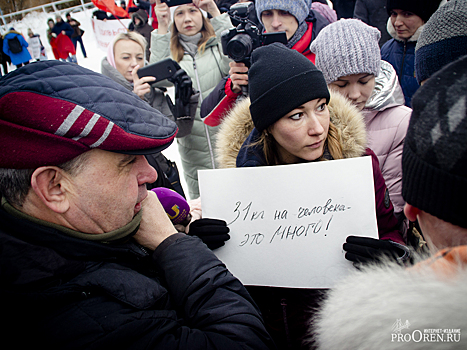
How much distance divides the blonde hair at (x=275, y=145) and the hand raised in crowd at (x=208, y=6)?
6.47ft

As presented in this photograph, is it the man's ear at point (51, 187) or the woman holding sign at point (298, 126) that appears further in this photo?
the woman holding sign at point (298, 126)

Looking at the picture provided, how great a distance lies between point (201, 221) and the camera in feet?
4.06

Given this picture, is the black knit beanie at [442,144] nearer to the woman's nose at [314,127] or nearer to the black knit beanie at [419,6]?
the woman's nose at [314,127]

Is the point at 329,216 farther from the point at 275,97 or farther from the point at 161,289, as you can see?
the point at 161,289

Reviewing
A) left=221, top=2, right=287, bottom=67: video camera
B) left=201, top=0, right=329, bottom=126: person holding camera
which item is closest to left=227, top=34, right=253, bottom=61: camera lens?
left=221, top=2, right=287, bottom=67: video camera

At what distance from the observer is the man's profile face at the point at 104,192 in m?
0.83

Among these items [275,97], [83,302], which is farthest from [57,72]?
[275,97]

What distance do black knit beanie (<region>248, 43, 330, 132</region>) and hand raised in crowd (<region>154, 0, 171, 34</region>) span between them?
7.24 feet

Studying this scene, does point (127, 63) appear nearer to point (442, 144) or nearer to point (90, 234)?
point (90, 234)

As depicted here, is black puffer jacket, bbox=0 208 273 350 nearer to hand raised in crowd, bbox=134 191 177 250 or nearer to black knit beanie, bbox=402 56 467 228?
hand raised in crowd, bbox=134 191 177 250

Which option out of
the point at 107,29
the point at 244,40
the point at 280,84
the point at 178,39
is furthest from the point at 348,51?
the point at 107,29

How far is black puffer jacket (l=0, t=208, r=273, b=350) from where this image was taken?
64 centimetres

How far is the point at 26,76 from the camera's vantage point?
76 centimetres

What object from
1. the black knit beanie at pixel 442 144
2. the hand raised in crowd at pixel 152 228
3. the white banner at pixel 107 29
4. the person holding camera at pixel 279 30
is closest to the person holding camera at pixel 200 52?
the person holding camera at pixel 279 30
